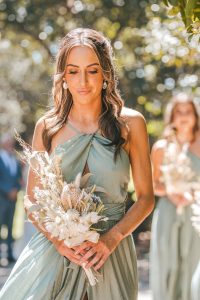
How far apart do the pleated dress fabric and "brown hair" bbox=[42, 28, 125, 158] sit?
3.19 metres

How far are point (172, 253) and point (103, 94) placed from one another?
328 centimetres

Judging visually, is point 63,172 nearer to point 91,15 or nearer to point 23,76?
point 91,15

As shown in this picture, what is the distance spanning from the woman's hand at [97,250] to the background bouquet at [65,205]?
61mm

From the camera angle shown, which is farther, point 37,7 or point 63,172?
point 37,7

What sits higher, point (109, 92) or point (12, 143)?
point (109, 92)

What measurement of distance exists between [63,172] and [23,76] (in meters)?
33.6

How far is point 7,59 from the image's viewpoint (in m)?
36.7

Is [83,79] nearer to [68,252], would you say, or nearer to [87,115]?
[87,115]

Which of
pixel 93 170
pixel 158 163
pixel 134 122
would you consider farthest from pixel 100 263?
pixel 158 163

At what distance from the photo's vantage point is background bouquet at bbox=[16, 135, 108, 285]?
459 centimetres

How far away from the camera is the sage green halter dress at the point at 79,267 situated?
4871 millimetres

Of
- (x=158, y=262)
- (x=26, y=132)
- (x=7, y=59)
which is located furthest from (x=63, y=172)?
(x=7, y=59)

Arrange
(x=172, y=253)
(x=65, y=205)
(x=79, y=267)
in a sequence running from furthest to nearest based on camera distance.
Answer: (x=172, y=253), (x=79, y=267), (x=65, y=205)

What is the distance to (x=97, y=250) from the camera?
15.5 ft
